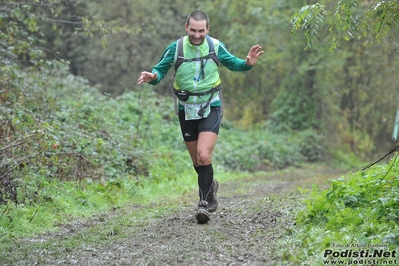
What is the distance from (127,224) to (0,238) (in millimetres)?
1419

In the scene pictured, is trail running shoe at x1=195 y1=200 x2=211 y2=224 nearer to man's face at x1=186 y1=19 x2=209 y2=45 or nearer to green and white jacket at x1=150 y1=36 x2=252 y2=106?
green and white jacket at x1=150 y1=36 x2=252 y2=106

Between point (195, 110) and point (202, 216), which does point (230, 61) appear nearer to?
point (195, 110)

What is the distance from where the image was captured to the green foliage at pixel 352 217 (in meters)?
4.79

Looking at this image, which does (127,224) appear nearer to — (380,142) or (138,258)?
(138,258)

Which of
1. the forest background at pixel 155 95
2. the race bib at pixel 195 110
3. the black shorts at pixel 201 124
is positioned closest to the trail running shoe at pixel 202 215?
the black shorts at pixel 201 124

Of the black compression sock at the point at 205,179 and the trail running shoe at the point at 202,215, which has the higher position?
the black compression sock at the point at 205,179

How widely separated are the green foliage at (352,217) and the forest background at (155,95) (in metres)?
1.61

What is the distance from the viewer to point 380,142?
2467 centimetres

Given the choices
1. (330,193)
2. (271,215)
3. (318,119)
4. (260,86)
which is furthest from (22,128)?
(260,86)

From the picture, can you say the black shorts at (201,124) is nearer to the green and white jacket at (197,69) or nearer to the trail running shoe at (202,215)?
the green and white jacket at (197,69)

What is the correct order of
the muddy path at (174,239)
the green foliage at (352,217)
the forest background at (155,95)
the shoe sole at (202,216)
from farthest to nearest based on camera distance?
the forest background at (155,95)
the shoe sole at (202,216)
the muddy path at (174,239)
the green foliage at (352,217)

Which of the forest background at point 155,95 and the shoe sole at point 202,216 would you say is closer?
the shoe sole at point 202,216

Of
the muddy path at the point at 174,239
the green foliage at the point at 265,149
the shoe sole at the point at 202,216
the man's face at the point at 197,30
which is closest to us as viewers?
the muddy path at the point at 174,239

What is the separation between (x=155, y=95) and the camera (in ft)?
59.4
